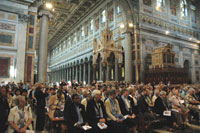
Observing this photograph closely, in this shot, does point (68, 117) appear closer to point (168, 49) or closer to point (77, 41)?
point (168, 49)

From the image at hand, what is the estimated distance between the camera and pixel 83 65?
25.9m

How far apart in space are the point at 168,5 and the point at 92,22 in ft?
38.1

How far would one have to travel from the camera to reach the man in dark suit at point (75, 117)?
325 cm

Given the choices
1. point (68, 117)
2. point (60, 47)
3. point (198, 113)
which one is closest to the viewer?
point (68, 117)

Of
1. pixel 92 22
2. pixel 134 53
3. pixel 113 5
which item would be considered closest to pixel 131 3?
pixel 113 5

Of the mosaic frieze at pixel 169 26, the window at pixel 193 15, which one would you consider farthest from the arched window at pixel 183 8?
the mosaic frieze at pixel 169 26

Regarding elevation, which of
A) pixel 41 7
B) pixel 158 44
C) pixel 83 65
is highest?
pixel 41 7

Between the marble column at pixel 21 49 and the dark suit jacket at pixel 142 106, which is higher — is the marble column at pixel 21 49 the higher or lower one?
the higher one

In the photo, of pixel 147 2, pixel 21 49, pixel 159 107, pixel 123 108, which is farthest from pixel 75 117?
pixel 147 2

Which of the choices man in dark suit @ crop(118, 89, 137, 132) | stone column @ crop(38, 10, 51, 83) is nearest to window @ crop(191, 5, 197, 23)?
stone column @ crop(38, 10, 51, 83)

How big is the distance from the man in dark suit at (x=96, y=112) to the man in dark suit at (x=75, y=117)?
0.51 ft

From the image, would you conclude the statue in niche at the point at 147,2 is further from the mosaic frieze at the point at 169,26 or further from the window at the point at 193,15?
the window at the point at 193,15

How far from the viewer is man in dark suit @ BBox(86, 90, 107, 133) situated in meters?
3.44

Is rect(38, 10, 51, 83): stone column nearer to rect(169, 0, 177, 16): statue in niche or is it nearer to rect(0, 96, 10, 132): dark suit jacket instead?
rect(0, 96, 10, 132): dark suit jacket
